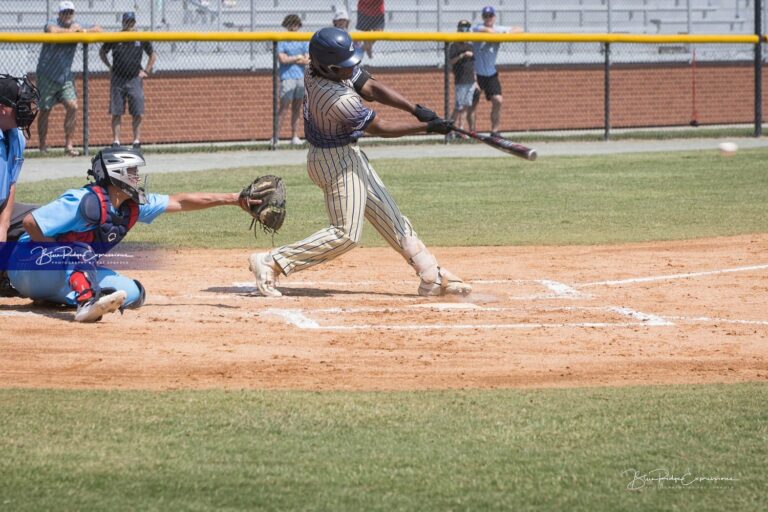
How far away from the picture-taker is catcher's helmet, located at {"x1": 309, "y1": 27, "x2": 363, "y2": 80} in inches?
301

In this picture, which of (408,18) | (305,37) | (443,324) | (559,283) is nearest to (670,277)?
(559,283)

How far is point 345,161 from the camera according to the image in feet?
26.2

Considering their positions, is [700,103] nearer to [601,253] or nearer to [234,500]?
[601,253]

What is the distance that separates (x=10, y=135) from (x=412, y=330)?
296cm

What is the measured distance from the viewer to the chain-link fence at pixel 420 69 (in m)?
20.2

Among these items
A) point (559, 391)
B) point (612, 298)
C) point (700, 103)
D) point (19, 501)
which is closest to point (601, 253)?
point (612, 298)

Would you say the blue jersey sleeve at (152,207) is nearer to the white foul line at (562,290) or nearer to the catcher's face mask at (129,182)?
the catcher's face mask at (129,182)

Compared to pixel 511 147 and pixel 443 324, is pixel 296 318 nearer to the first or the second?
pixel 443 324

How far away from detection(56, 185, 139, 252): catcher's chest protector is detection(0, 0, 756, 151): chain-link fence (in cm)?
1086

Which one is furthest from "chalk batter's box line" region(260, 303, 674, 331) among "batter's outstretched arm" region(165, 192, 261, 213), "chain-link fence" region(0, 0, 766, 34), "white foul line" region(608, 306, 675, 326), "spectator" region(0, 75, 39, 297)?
"chain-link fence" region(0, 0, 766, 34)

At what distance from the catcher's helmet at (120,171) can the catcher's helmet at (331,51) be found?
1325 millimetres

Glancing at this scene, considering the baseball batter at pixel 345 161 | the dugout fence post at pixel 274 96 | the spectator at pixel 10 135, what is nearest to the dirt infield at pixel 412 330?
the baseball batter at pixel 345 161

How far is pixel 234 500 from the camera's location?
431cm
